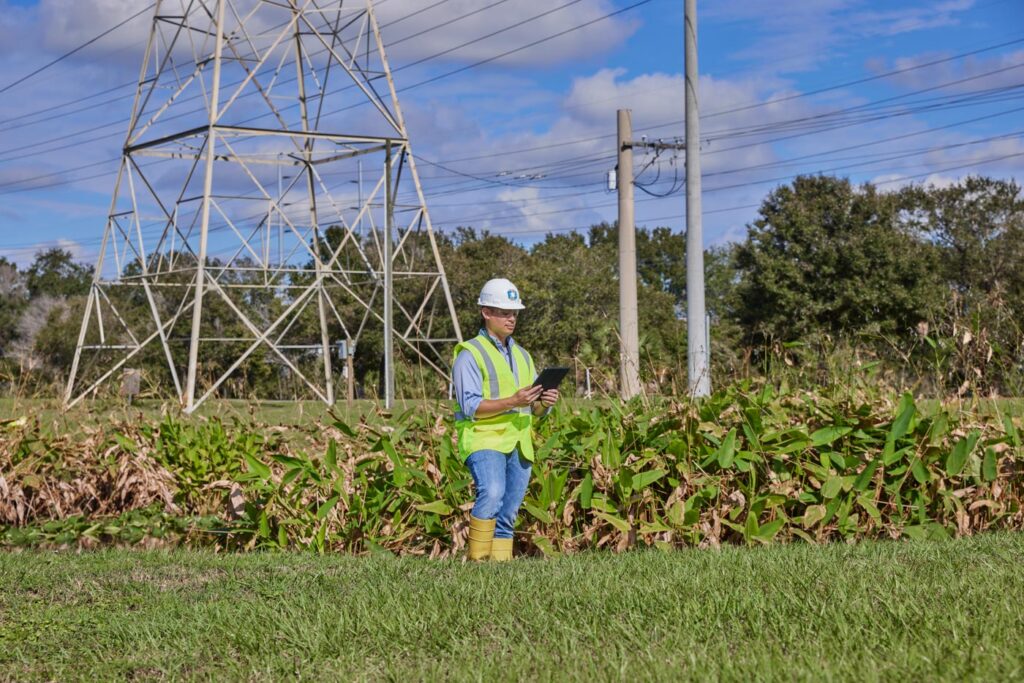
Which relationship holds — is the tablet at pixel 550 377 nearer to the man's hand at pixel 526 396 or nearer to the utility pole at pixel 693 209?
the man's hand at pixel 526 396

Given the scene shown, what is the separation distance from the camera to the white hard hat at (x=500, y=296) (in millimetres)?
7438

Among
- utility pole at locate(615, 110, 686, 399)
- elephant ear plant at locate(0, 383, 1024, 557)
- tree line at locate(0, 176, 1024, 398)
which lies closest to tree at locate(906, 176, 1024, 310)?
tree line at locate(0, 176, 1024, 398)

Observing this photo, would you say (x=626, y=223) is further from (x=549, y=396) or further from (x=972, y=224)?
(x=972, y=224)

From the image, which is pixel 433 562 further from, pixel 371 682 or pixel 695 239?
pixel 695 239

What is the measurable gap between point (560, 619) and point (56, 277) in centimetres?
9086

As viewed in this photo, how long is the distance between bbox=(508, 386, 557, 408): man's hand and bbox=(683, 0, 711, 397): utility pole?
1073cm

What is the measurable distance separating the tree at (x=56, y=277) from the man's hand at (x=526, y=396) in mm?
82580

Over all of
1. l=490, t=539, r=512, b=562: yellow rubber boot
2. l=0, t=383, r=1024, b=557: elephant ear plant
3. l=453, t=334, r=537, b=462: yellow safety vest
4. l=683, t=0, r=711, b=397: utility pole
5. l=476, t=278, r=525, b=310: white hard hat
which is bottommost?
l=490, t=539, r=512, b=562: yellow rubber boot

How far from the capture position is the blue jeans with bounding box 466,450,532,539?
24.4ft

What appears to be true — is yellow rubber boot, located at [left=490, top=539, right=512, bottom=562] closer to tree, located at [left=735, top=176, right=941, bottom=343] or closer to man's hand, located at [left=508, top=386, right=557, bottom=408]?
man's hand, located at [left=508, top=386, right=557, bottom=408]

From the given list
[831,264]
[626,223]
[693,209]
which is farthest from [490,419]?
[831,264]

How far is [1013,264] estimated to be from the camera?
49.6 meters

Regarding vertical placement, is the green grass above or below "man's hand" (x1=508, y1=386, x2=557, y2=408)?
below

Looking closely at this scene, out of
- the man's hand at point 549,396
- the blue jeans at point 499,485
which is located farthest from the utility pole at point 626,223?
the man's hand at point 549,396
